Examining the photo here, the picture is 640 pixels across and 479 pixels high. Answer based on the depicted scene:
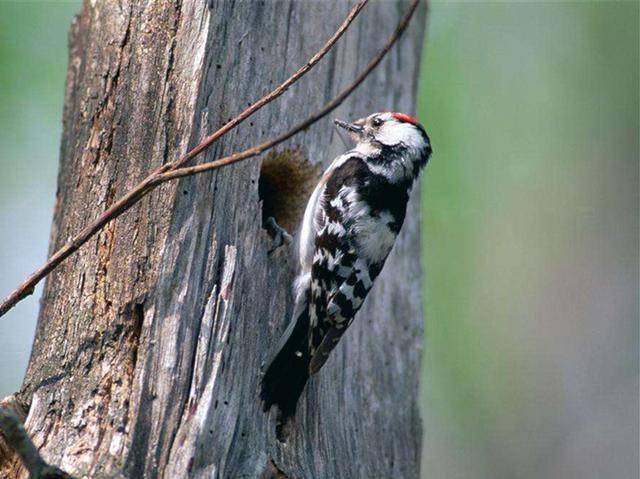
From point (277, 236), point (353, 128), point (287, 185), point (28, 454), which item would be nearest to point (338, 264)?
point (277, 236)

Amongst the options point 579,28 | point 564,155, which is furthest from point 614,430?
point 579,28

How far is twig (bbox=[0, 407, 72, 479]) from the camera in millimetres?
3365

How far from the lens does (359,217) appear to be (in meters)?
5.22

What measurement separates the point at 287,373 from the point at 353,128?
170 cm

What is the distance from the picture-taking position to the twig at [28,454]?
132 inches

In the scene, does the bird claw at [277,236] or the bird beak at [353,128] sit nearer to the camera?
the bird claw at [277,236]

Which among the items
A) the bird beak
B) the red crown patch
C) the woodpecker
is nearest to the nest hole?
the woodpecker

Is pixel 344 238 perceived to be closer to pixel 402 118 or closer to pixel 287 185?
pixel 287 185

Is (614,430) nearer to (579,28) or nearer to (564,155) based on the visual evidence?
(564,155)

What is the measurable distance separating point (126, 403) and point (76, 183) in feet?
4.08

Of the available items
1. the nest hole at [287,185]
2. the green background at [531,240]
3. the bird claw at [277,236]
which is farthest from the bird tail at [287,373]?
the green background at [531,240]

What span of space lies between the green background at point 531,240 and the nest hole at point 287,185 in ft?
11.7

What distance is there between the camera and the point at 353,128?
5398 millimetres

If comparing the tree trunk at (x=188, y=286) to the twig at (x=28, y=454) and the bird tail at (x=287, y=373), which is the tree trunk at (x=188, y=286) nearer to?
the bird tail at (x=287, y=373)
